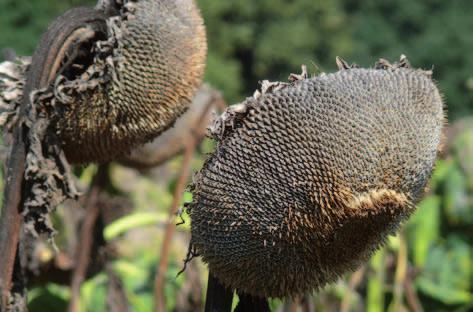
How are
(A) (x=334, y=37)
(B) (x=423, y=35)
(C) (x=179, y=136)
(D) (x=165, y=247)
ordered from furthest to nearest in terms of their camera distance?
(B) (x=423, y=35) → (A) (x=334, y=37) → (C) (x=179, y=136) → (D) (x=165, y=247)

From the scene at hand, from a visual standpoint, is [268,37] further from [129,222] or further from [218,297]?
[218,297]

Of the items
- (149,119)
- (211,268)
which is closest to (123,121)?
(149,119)

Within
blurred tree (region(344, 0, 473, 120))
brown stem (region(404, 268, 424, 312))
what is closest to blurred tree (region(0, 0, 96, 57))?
brown stem (region(404, 268, 424, 312))

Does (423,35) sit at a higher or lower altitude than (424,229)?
higher

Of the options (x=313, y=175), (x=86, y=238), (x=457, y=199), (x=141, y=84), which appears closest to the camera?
(x=313, y=175)

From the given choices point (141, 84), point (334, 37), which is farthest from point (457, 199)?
point (334, 37)

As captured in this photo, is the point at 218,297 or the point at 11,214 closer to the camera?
the point at 218,297

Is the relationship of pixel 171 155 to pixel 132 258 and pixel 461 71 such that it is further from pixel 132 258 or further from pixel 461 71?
pixel 461 71
